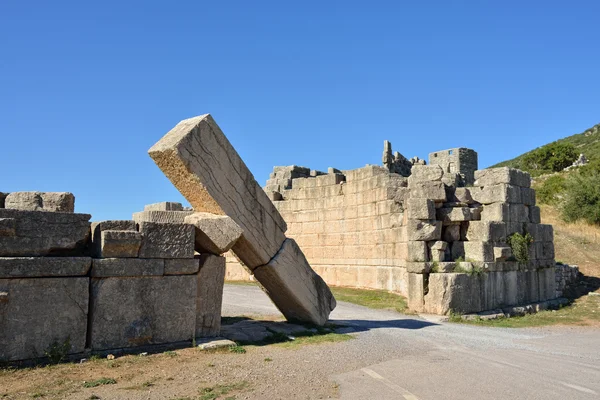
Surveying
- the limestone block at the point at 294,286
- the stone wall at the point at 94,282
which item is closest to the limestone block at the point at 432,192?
the limestone block at the point at 294,286

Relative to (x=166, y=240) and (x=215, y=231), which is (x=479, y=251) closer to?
(x=215, y=231)

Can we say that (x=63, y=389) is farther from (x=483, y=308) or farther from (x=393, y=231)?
(x=393, y=231)

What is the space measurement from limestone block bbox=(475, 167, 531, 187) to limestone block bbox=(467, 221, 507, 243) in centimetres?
117

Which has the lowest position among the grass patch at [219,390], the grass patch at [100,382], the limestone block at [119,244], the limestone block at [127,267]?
the grass patch at [219,390]

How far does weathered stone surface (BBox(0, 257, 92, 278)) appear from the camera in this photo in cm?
565

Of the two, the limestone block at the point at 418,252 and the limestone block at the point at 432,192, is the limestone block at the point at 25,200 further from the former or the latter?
the limestone block at the point at 432,192

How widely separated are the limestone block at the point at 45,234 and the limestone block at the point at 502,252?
953cm

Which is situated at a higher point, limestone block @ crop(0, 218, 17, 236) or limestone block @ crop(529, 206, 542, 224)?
limestone block @ crop(529, 206, 542, 224)

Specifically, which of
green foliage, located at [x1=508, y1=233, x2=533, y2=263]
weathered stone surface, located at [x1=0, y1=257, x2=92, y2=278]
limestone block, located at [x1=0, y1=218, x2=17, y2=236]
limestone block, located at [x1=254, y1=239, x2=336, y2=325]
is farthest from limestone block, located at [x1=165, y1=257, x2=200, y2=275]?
green foliage, located at [x1=508, y1=233, x2=533, y2=263]

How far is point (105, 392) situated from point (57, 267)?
1.73m

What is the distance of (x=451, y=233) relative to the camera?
12.6 metres

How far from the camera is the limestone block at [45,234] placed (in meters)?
5.78

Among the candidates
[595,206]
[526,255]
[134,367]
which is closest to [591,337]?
[526,255]

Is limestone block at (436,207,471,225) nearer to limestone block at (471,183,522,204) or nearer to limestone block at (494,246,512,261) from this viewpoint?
limestone block at (471,183,522,204)
